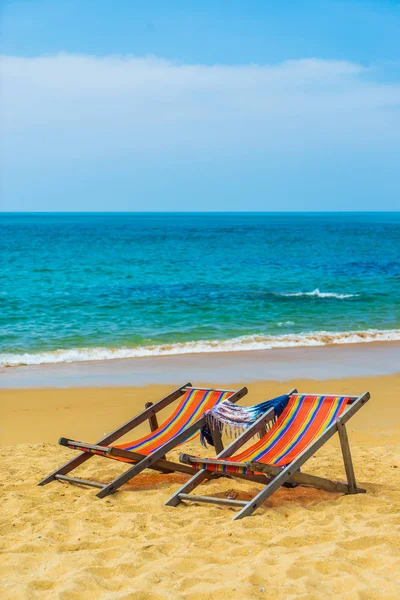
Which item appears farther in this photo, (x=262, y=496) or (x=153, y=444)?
(x=153, y=444)

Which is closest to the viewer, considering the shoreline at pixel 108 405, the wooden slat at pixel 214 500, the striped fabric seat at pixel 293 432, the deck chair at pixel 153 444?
the wooden slat at pixel 214 500

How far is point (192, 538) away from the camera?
4.57 m

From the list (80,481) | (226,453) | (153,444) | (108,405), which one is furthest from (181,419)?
(108,405)

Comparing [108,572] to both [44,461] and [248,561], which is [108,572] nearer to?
[248,561]

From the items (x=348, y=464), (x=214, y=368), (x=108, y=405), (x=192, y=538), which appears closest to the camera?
(x=192, y=538)

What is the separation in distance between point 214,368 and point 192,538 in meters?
7.71

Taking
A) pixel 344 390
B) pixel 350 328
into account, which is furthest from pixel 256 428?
pixel 350 328

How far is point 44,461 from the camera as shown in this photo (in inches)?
267

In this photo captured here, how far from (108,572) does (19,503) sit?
159 centimetres

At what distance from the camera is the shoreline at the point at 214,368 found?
11.3 meters

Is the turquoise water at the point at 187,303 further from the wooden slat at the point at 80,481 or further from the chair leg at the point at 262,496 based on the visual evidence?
the chair leg at the point at 262,496

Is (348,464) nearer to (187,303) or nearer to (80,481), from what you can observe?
(80,481)

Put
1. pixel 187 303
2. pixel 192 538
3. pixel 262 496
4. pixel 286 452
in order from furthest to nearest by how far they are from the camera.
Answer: pixel 187 303 → pixel 286 452 → pixel 262 496 → pixel 192 538

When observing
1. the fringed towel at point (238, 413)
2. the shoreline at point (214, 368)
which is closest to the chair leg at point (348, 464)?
the fringed towel at point (238, 413)
